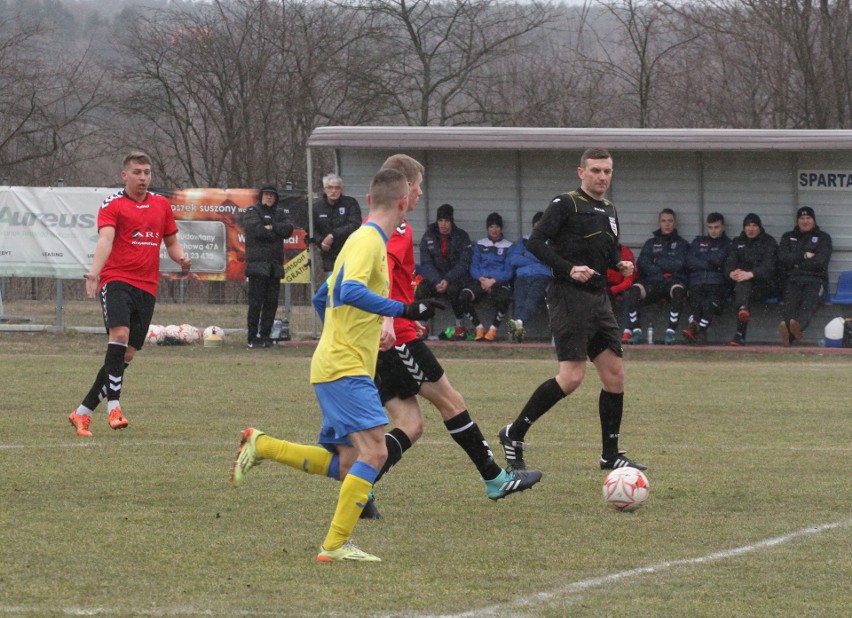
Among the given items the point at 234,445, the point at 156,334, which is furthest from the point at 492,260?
the point at 234,445

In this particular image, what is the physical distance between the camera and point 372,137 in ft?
60.6

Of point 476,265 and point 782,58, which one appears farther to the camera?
point 782,58

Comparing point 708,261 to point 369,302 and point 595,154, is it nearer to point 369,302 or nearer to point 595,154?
point 595,154

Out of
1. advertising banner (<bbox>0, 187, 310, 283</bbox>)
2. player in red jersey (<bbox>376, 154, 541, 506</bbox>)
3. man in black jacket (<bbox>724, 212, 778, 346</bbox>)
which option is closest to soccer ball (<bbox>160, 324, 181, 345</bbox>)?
advertising banner (<bbox>0, 187, 310, 283</bbox>)

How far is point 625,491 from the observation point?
21.9ft

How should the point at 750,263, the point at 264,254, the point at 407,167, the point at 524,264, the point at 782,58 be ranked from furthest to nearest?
1. the point at 782,58
2. the point at 524,264
3. the point at 750,263
4. the point at 264,254
5. the point at 407,167

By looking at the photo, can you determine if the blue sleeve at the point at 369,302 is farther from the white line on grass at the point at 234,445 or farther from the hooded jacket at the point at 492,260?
the hooded jacket at the point at 492,260

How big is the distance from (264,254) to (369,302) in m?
12.3

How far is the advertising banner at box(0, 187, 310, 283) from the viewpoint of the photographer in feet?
62.6

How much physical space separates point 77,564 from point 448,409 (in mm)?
→ 2271

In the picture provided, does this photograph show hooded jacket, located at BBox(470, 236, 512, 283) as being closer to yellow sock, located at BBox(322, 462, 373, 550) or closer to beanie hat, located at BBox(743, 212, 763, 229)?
beanie hat, located at BBox(743, 212, 763, 229)

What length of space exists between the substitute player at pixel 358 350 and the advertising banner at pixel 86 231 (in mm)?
13166

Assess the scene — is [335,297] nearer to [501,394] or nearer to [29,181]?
[501,394]

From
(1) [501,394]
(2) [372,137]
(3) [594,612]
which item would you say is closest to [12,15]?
(2) [372,137]
